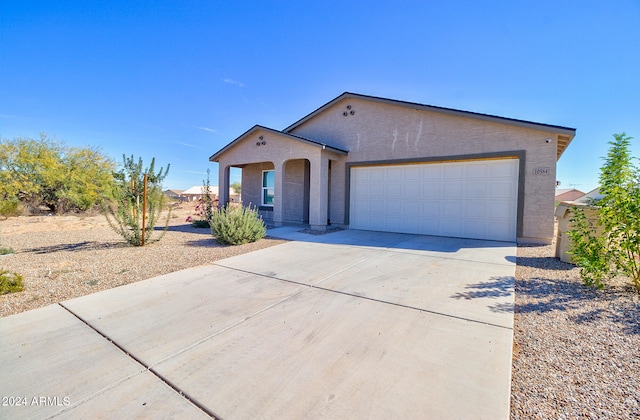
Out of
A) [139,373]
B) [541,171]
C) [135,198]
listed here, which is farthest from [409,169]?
[139,373]

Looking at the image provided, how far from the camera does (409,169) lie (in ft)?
34.2

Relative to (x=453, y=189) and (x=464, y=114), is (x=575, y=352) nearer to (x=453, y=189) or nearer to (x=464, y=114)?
(x=453, y=189)

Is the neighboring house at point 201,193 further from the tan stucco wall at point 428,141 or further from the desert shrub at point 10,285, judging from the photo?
the desert shrub at point 10,285

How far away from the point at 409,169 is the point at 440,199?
1636mm

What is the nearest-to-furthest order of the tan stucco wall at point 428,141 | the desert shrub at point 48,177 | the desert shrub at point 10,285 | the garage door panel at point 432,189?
the desert shrub at point 10,285, the tan stucco wall at point 428,141, the garage door panel at point 432,189, the desert shrub at point 48,177

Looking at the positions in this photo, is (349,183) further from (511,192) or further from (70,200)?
(70,200)

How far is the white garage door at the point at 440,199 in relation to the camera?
8.85m

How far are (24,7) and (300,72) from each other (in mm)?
9079

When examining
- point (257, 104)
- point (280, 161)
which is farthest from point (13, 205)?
point (280, 161)

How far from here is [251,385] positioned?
2.25 metres

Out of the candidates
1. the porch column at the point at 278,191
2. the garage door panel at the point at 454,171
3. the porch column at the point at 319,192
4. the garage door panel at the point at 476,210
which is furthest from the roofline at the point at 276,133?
the garage door panel at the point at 476,210

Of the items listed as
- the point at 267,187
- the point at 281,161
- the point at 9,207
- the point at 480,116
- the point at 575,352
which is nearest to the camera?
the point at 575,352

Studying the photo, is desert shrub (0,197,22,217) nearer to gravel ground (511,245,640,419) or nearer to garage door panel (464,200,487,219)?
gravel ground (511,245,640,419)

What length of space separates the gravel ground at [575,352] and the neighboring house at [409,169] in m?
4.50
